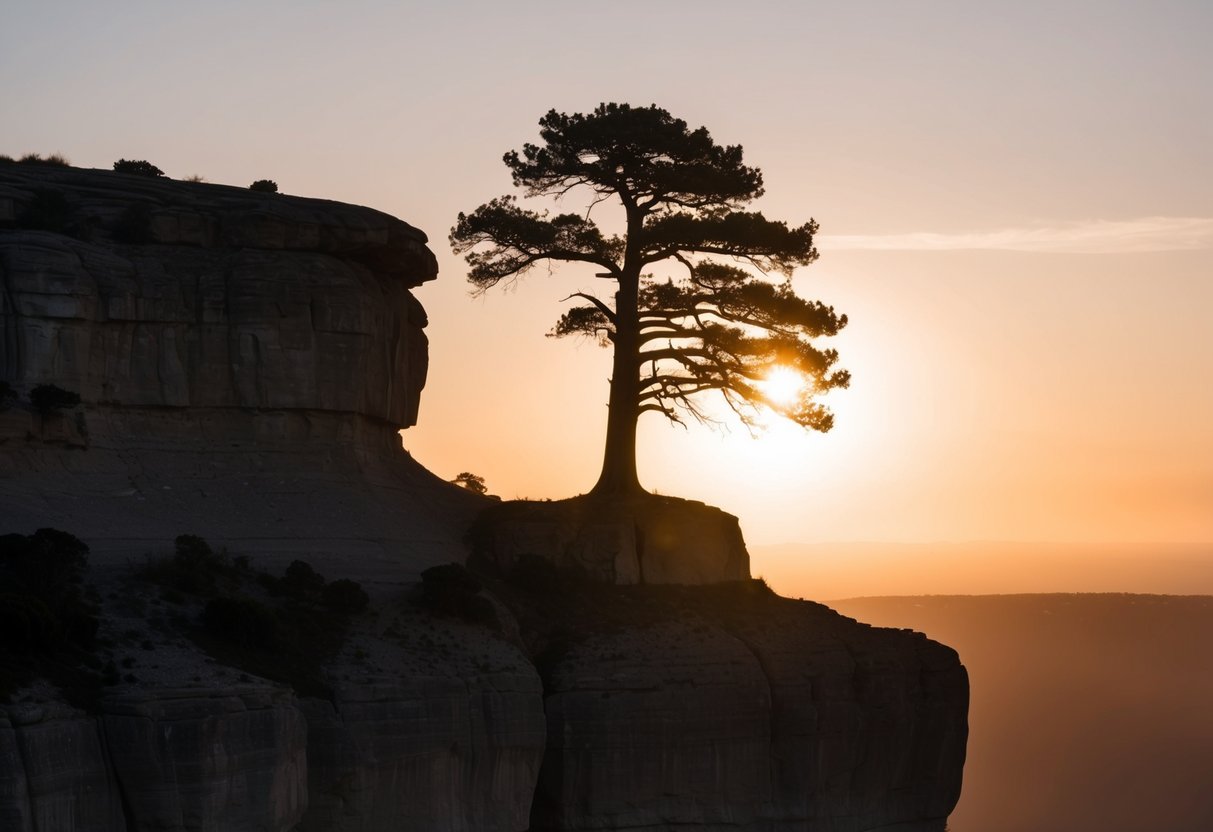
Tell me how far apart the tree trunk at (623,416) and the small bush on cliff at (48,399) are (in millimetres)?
18472

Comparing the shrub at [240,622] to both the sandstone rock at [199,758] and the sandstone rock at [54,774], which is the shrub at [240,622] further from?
the sandstone rock at [54,774]

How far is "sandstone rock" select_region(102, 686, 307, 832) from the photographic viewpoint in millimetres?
48875

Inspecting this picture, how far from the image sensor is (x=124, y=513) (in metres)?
62.0

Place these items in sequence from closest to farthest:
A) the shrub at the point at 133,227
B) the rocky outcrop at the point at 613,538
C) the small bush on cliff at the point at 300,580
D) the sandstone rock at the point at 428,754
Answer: the sandstone rock at the point at 428,754 < the small bush on cliff at the point at 300,580 < the shrub at the point at 133,227 < the rocky outcrop at the point at 613,538

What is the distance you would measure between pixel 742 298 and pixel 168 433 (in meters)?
20.0

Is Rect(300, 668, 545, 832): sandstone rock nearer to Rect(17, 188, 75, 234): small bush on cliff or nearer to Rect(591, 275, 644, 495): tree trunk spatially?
Rect(591, 275, 644, 495): tree trunk

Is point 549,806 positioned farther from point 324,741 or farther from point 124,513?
point 124,513

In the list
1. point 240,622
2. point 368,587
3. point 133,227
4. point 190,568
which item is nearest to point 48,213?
point 133,227

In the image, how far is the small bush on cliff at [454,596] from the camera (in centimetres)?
6228

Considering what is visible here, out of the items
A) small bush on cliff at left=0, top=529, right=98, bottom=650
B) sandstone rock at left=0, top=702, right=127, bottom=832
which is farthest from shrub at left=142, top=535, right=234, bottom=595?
sandstone rock at left=0, top=702, right=127, bottom=832

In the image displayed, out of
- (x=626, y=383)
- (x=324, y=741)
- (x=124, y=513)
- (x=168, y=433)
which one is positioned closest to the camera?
(x=324, y=741)

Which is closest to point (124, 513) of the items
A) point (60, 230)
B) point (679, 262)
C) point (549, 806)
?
point (60, 230)

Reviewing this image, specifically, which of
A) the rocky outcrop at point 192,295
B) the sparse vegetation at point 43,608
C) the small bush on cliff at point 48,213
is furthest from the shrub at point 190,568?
the small bush on cliff at point 48,213

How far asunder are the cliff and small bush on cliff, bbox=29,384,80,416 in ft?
0.89
